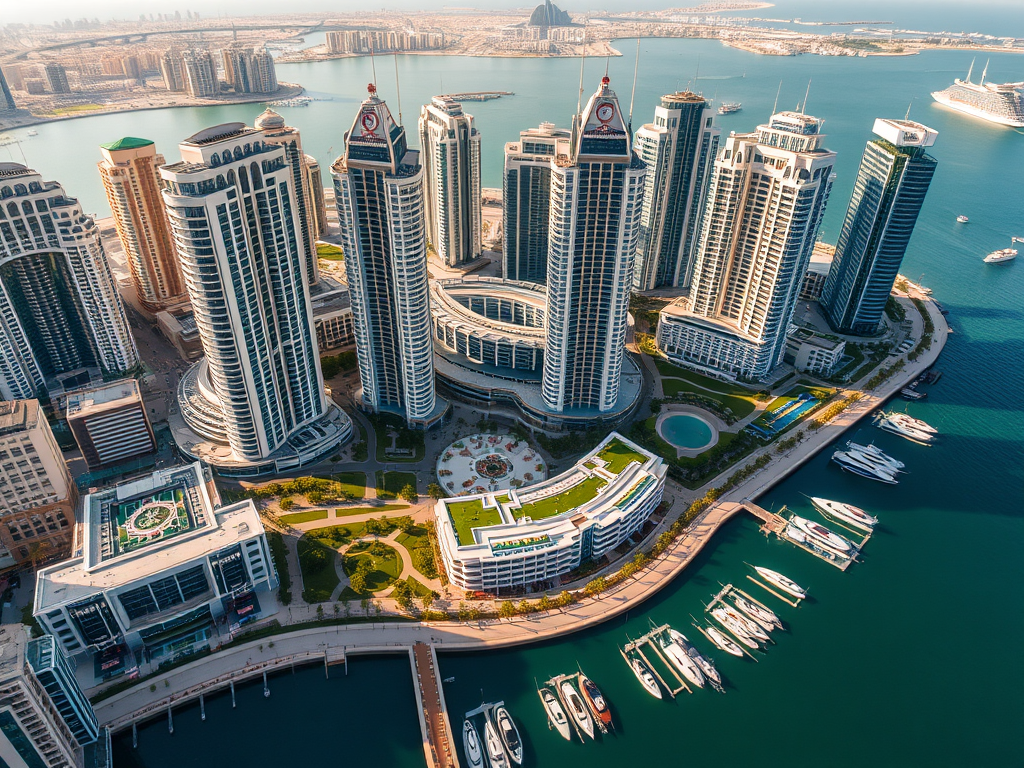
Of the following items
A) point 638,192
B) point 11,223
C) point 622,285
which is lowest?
point 622,285

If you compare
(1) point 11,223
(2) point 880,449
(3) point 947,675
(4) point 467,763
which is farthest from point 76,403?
(2) point 880,449

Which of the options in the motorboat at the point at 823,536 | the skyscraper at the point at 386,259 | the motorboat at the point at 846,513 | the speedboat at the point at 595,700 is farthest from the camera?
the motorboat at the point at 846,513

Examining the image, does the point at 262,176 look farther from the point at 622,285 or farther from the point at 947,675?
the point at 947,675

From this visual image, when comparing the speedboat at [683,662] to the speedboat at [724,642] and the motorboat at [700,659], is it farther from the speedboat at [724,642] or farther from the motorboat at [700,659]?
the speedboat at [724,642]

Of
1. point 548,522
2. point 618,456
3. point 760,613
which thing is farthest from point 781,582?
point 548,522

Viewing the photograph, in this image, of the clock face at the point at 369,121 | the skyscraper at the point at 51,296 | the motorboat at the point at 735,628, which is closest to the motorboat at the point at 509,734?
the motorboat at the point at 735,628

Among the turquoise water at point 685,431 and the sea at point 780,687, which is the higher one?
the turquoise water at point 685,431

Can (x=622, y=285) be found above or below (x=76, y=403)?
above

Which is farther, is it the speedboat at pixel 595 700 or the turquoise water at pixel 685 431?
the turquoise water at pixel 685 431
